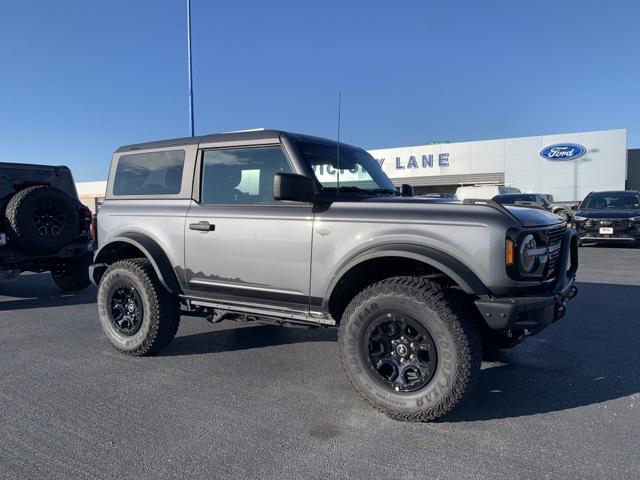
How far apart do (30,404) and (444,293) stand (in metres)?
3.02

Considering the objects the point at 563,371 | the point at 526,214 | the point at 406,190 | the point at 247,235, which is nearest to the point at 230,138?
the point at 247,235

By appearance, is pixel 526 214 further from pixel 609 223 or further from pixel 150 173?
pixel 609 223

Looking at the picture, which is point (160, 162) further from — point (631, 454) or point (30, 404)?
point (631, 454)

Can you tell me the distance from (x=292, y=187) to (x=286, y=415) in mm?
1544

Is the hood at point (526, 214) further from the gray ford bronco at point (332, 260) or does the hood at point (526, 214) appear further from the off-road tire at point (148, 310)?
the off-road tire at point (148, 310)

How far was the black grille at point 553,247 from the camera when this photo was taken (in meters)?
3.46

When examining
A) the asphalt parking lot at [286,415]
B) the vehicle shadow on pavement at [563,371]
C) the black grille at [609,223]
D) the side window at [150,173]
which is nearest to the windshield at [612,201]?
the black grille at [609,223]

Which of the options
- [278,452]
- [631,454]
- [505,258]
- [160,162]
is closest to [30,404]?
[278,452]

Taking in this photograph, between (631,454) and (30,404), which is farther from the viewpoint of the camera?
(30,404)

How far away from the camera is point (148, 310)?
4.48 m

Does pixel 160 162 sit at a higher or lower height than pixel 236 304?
higher

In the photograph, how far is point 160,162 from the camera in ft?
15.6

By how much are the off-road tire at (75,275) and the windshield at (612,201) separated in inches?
500

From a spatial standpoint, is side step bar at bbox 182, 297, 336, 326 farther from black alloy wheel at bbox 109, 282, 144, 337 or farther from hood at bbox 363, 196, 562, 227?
hood at bbox 363, 196, 562, 227
